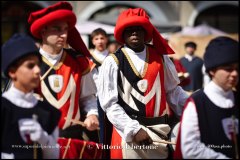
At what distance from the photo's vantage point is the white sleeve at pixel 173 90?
5773 millimetres

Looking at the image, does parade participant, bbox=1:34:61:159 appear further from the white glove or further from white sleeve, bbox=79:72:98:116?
white sleeve, bbox=79:72:98:116

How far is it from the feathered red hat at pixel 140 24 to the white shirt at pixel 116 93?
0.33ft

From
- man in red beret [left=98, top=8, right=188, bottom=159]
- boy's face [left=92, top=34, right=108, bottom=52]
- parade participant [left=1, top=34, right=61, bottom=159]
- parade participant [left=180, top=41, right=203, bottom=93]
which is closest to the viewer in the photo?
parade participant [left=1, top=34, right=61, bottom=159]

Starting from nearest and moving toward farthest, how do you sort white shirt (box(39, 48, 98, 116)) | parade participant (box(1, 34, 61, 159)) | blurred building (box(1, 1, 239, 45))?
parade participant (box(1, 34, 61, 159)), white shirt (box(39, 48, 98, 116)), blurred building (box(1, 1, 239, 45))

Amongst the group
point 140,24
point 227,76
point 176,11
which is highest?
point 176,11

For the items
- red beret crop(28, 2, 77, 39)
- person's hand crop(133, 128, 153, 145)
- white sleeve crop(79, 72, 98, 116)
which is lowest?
person's hand crop(133, 128, 153, 145)

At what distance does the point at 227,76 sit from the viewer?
14.3ft

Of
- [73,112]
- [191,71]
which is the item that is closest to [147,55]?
[73,112]

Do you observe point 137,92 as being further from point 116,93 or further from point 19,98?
point 19,98

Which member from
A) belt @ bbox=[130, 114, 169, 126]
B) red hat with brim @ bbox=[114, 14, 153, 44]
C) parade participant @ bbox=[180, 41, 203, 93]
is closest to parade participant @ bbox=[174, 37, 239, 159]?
belt @ bbox=[130, 114, 169, 126]

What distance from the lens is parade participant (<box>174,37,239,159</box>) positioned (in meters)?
4.23

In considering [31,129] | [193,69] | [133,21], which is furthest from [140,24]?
[193,69]

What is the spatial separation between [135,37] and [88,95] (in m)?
0.70

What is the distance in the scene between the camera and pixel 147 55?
5715 millimetres
